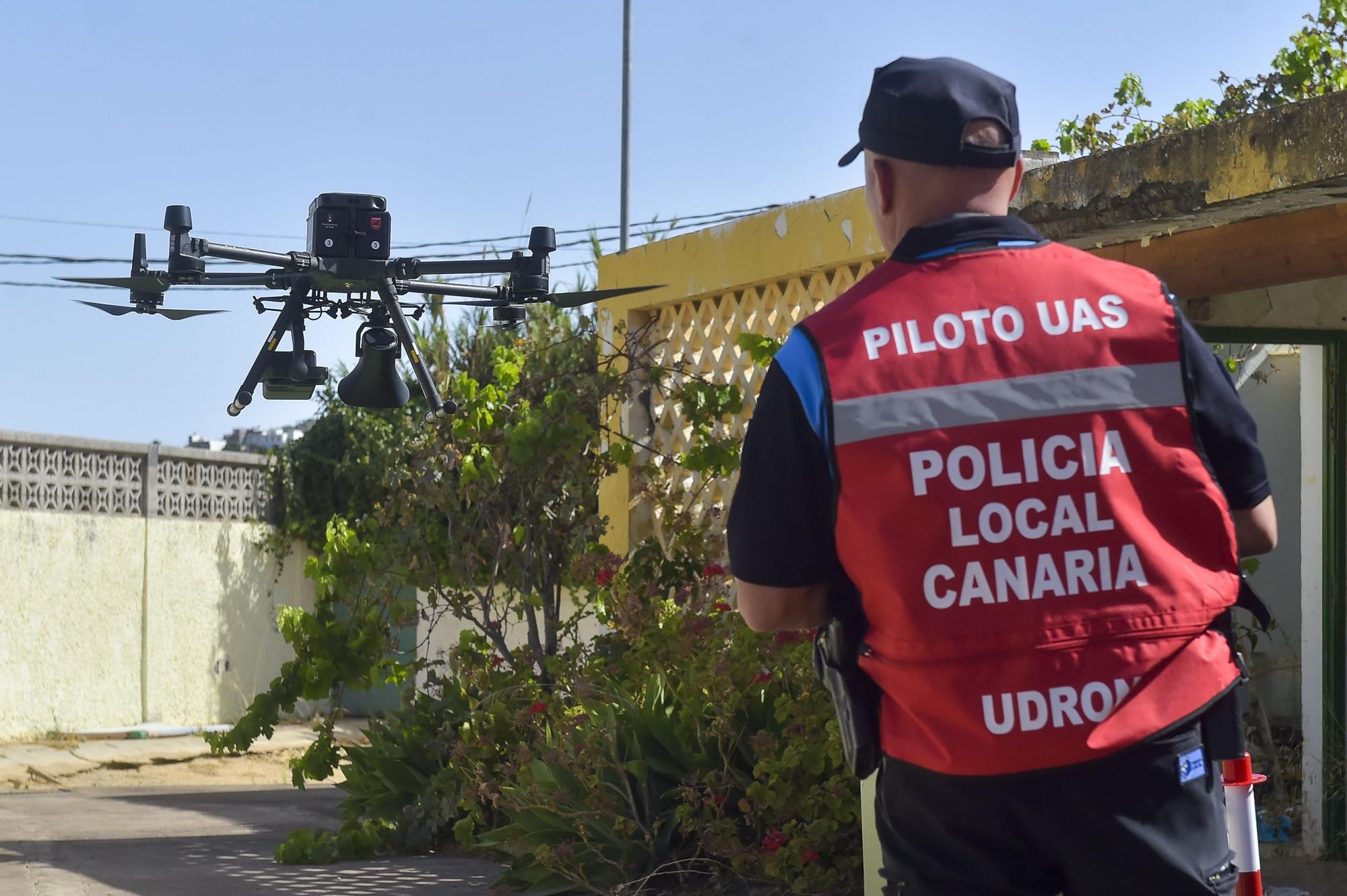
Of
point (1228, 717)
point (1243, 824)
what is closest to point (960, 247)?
point (1228, 717)

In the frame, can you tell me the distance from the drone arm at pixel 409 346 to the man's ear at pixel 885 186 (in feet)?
10.6

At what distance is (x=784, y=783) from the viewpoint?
14.3 feet

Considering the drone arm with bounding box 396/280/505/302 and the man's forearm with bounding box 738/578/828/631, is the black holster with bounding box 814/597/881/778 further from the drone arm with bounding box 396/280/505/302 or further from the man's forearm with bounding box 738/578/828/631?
the drone arm with bounding box 396/280/505/302

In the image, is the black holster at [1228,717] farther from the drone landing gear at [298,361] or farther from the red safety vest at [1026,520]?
the drone landing gear at [298,361]

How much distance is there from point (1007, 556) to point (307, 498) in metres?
13.7

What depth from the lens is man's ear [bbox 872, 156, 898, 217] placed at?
5.32ft

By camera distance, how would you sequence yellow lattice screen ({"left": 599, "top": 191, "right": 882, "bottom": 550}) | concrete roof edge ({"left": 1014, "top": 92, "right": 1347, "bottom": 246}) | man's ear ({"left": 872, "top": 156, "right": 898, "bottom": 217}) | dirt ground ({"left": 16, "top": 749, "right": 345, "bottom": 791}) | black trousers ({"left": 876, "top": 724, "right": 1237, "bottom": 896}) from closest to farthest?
1. black trousers ({"left": 876, "top": 724, "right": 1237, "bottom": 896})
2. man's ear ({"left": 872, "top": 156, "right": 898, "bottom": 217})
3. concrete roof edge ({"left": 1014, "top": 92, "right": 1347, "bottom": 246})
4. yellow lattice screen ({"left": 599, "top": 191, "right": 882, "bottom": 550})
5. dirt ground ({"left": 16, "top": 749, "right": 345, "bottom": 791})

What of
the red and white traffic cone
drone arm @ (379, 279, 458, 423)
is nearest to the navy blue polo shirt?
the red and white traffic cone

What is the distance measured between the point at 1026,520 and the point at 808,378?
255mm

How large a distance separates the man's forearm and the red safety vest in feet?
0.22

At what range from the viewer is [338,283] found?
4996 mm

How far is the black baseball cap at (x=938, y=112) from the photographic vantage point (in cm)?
156

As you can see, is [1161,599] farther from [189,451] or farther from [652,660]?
[189,451]

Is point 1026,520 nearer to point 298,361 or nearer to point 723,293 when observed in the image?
point 298,361
